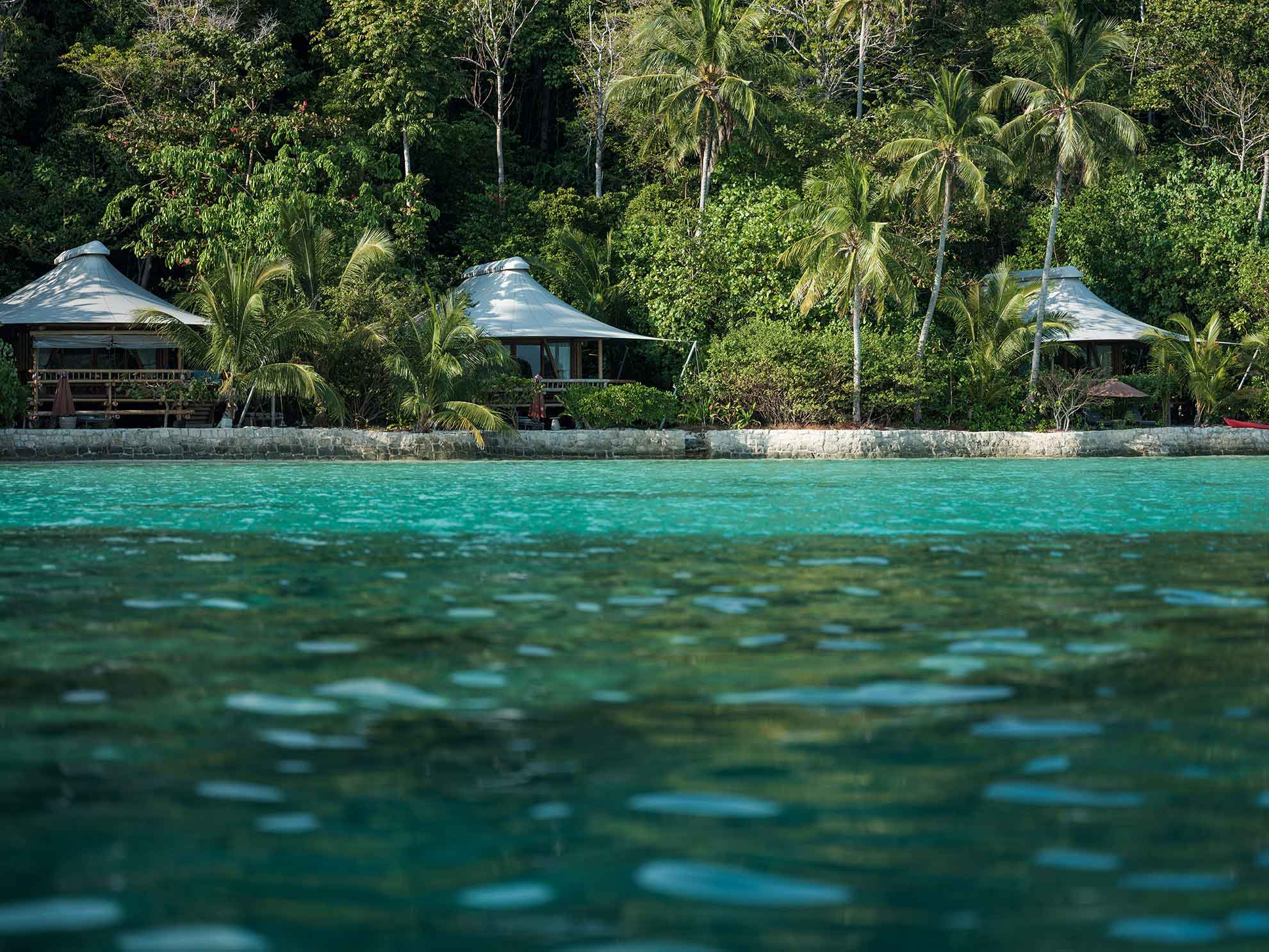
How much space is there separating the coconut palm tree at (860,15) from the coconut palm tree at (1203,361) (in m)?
9.18

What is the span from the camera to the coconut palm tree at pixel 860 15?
30.6 metres

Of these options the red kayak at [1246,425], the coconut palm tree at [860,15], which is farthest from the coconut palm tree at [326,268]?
the red kayak at [1246,425]

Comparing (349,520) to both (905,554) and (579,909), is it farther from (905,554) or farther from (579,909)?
(579,909)

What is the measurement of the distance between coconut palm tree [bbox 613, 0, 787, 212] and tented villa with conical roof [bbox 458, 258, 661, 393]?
4.37 m

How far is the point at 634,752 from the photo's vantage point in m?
3.38

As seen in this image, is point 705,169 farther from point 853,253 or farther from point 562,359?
point 853,253

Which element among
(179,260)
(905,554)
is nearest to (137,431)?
(179,260)

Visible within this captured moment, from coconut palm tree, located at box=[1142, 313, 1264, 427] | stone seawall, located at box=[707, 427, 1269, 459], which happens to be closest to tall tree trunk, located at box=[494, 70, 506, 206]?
stone seawall, located at box=[707, 427, 1269, 459]

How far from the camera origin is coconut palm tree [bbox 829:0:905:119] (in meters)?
30.6

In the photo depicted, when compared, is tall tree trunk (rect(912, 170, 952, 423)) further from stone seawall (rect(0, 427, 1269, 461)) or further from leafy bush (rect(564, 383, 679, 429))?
leafy bush (rect(564, 383, 679, 429))

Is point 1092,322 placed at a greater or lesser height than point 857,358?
greater

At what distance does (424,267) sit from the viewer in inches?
1164

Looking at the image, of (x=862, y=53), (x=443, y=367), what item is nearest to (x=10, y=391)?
(x=443, y=367)

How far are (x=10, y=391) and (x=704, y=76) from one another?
602 inches
